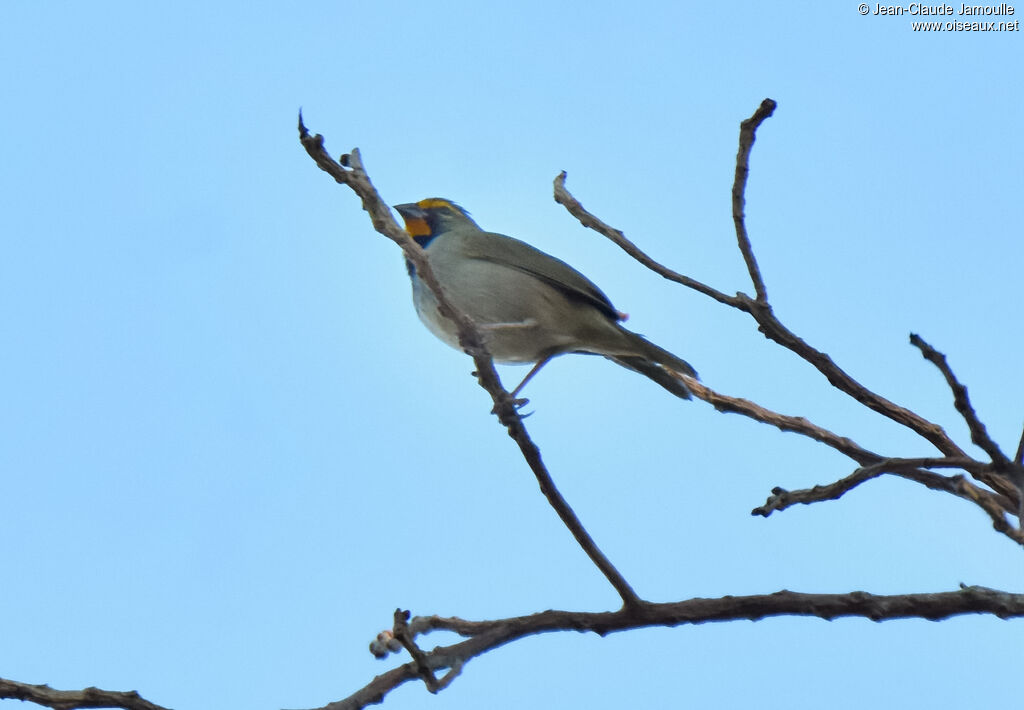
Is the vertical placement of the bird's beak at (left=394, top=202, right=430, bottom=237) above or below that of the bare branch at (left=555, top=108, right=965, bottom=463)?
above

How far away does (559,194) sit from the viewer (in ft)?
18.4

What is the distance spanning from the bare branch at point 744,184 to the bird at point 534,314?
6.75 feet

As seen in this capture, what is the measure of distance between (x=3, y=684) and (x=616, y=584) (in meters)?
2.25

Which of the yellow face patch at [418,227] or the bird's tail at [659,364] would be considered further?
the yellow face patch at [418,227]

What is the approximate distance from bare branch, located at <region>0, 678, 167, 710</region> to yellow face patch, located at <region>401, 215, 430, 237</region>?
222 inches

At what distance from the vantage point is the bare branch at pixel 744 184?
4.31 metres

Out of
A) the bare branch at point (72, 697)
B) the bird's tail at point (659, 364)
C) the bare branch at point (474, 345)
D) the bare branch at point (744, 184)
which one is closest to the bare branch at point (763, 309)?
the bare branch at point (744, 184)

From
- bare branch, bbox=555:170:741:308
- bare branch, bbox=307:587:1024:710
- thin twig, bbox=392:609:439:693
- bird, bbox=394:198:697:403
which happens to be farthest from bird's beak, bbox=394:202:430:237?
thin twig, bbox=392:609:439:693

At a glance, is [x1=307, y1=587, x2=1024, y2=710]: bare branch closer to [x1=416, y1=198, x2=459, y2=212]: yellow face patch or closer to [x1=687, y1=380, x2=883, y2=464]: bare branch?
[x1=687, y1=380, x2=883, y2=464]: bare branch

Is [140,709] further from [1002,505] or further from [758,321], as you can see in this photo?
[1002,505]

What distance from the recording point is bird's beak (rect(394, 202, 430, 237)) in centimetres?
901

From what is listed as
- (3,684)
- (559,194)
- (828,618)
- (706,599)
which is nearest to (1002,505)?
(828,618)

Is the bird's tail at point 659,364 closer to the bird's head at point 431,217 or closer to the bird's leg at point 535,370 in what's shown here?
the bird's leg at point 535,370

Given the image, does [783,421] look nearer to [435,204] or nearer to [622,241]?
[622,241]
